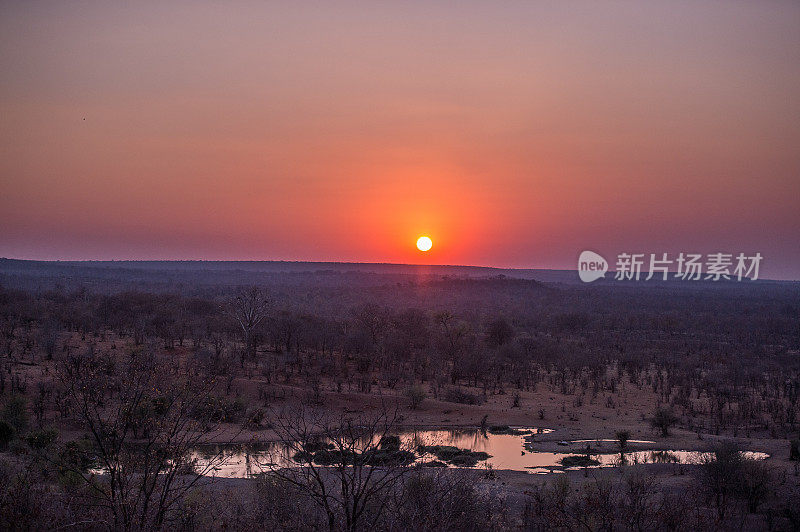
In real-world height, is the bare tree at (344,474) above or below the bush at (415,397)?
above

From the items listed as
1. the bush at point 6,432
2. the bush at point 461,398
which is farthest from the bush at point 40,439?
the bush at point 461,398

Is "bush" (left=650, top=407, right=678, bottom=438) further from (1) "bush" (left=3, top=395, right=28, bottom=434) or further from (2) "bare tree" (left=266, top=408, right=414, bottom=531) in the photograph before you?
(1) "bush" (left=3, top=395, right=28, bottom=434)

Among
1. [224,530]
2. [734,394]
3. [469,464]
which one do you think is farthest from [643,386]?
[224,530]

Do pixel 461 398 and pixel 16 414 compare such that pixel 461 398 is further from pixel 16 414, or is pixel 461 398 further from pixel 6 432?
pixel 6 432

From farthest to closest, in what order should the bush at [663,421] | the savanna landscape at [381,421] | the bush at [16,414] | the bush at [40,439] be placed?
the bush at [663,421], the bush at [16,414], the bush at [40,439], the savanna landscape at [381,421]

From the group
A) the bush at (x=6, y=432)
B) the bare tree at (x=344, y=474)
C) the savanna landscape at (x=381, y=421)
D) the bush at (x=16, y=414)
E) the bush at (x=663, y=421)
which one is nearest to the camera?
the bare tree at (x=344, y=474)

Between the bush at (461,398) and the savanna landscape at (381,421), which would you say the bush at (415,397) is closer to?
the savanna landscape at (381,421)

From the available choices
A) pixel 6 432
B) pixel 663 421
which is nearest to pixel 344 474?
pixel 6 432

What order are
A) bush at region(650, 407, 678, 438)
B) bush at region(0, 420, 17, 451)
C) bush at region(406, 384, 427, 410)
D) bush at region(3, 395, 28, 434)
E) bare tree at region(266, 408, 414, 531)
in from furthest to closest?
bush at region(406, 384, 427, 410) → bush at region(650, 407, 678, 438) → bush at region(3, 395, 28, 434) → bush at region(0, 420, 17, 451) → bare tree at region(266, 408, 414, 531)

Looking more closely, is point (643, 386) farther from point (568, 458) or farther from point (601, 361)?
point (568, 458)

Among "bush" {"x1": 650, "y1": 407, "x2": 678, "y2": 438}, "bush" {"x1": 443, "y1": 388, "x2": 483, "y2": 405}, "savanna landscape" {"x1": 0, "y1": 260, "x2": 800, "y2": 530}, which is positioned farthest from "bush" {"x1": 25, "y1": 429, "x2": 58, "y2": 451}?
"bush" {"x1": 650, "y1": 407, "x2": 678, "y2": 438}

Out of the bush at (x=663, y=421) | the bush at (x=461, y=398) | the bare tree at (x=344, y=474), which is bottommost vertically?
the bush at (x=461, y=398)

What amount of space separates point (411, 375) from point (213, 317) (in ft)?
68.3

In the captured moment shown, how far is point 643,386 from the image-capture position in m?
33.0
